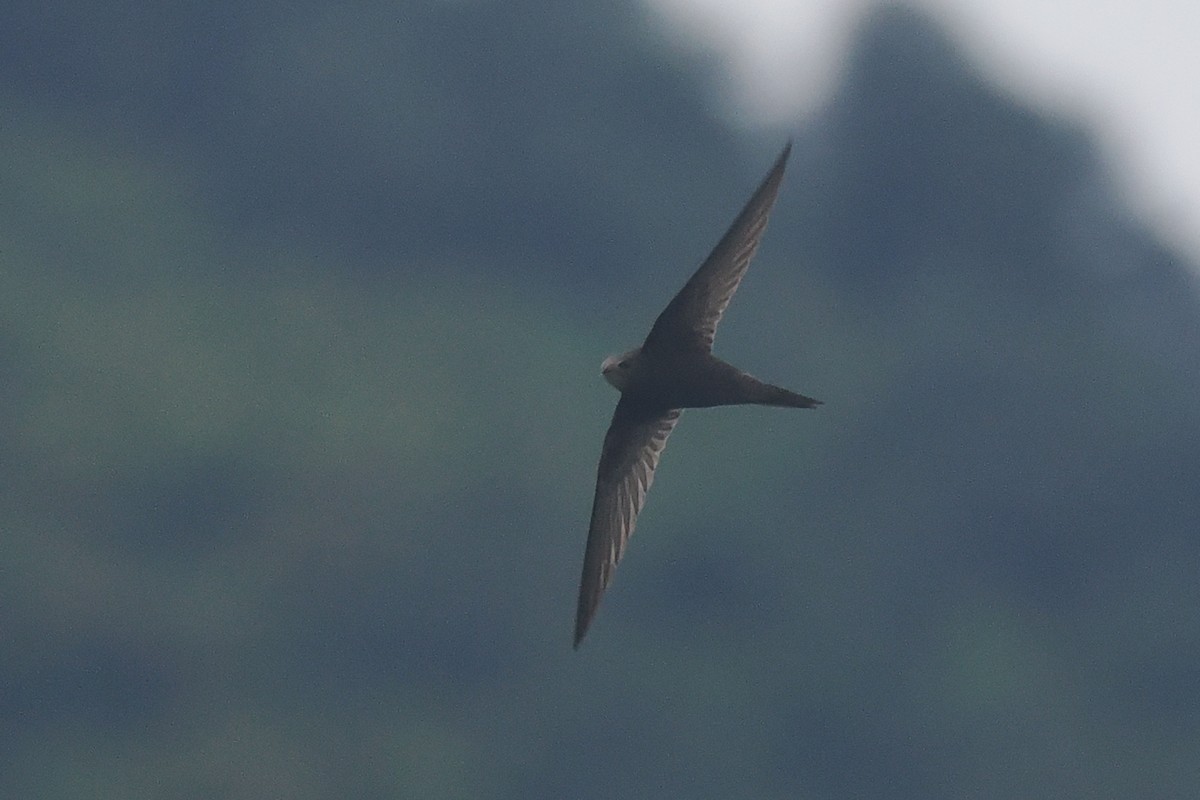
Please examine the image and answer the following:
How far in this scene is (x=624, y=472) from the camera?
727 cm

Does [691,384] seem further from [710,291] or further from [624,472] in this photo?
[624,472]

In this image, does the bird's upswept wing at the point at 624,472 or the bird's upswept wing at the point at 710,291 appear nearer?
the bird's upswept wing at the point at 710,291

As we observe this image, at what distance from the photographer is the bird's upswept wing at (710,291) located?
6.42 metres

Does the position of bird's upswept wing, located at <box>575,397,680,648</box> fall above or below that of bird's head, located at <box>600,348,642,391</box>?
below

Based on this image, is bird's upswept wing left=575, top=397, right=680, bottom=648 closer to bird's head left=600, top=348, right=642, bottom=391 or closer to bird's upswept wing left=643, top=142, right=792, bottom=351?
bird's head left=600, top=348, right=642, bottom=391

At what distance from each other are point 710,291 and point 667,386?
20.6 inches

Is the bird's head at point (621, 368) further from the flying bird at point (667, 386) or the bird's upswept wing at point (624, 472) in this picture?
the bird's upswept wing at point (624, 472)

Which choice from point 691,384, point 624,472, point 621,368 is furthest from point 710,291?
point 624,472

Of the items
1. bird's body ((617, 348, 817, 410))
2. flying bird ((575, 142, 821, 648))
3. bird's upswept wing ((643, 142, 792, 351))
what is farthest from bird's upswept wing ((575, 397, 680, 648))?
bird's upswept wing ((643, 142, 792, 351))

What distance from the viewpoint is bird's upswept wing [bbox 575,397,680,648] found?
7121 millimetres

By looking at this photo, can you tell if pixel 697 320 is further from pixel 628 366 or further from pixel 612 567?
pixel 612 567

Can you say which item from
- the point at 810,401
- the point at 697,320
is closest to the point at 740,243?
the point at 697,320

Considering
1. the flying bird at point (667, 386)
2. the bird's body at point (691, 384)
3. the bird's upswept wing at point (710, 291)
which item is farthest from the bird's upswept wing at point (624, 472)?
the bird's upswept wing at point (710, 291)

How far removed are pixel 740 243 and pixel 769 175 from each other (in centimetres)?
40
